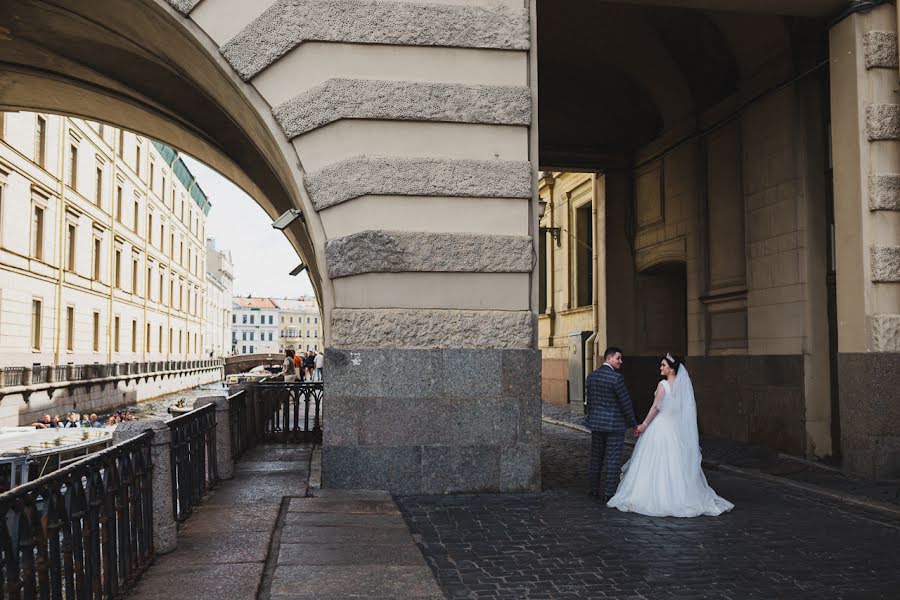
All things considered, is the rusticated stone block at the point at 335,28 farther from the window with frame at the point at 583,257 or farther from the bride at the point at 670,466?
the window with frame at the point at 583,257

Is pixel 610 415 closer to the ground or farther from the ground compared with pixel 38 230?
closer to the ground

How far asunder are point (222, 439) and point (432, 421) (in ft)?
8.59

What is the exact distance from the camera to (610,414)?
8.61 m

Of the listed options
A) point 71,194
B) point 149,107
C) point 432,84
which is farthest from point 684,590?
point 71,194

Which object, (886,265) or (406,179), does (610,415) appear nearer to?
(406,179)

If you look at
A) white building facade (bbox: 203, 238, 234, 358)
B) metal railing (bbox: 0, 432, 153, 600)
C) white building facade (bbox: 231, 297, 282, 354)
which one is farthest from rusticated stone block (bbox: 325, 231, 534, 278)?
white building facade (bbox: 231, 297, 282, 354)

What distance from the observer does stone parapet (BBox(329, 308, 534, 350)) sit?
28.7 feet

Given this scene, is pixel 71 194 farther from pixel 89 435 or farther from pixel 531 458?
pixel 531 458

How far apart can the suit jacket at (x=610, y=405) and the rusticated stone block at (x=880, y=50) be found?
554 cm

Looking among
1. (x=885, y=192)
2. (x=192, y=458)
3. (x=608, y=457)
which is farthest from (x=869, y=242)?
(x=192, y=458)

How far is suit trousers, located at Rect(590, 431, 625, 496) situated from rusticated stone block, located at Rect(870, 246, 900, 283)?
412 cm

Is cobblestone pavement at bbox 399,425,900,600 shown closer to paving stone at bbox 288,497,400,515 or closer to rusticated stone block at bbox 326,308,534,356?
paving stone at bbox 288,497,400,515

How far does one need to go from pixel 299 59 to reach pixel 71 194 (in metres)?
29.3

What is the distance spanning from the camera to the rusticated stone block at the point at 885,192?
1012cm
